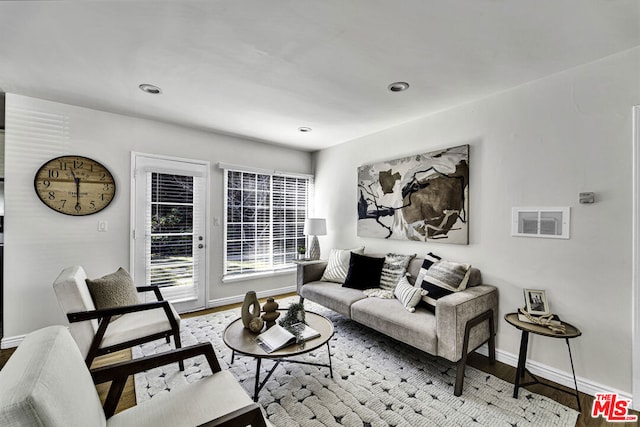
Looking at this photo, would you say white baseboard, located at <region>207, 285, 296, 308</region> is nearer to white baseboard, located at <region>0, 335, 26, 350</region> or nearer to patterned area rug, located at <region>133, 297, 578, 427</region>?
patterned area rug, located at <region>133, 297, 578, 427</region>

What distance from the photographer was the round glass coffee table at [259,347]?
1.84 m

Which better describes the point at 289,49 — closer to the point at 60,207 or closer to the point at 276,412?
the point at 276,412

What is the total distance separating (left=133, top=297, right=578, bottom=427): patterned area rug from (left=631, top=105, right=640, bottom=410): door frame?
19.0 inches

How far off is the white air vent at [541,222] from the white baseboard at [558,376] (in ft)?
3.45

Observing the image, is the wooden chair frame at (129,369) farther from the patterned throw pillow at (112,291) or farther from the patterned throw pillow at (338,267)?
the patterned throw pillow at (338,267)

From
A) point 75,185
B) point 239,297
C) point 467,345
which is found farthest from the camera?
point 239,297

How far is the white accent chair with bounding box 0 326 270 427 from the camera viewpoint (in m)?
0.75

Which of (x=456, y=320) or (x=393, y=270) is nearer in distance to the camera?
(x=456, y=320)

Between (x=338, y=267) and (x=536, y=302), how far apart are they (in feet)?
6.60

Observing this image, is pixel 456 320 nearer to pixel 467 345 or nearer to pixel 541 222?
pixel 467 345

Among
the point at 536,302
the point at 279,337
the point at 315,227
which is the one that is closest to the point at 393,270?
the point at 536,302

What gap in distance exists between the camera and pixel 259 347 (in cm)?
192

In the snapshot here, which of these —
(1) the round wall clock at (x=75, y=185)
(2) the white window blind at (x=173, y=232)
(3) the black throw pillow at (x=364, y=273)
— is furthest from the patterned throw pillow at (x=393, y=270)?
(1) the round wall clock at (x=75, y=185)

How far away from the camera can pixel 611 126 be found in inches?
77.6
